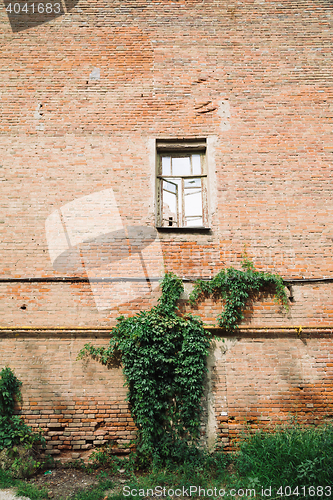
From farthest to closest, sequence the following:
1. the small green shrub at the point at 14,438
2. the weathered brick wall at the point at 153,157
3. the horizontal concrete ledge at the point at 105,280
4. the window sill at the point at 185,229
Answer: the window sill at the point at 185,229 < the horizontal concrete ledge at the point at 105,280 < the weathered brick wall at the point at 153,157 < the small green shrub at the point at 14,438

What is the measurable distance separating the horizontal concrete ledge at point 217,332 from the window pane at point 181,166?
2.96 meters

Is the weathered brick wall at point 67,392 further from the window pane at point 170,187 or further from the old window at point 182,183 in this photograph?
the window pane at point 170,187

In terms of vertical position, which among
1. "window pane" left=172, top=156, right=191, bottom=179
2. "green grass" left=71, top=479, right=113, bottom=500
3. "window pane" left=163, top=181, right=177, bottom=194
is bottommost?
"green grass" left=71, top=479, right=113, bottom=500

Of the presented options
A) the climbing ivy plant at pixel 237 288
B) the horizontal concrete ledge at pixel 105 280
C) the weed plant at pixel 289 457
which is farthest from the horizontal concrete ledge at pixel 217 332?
the weed plant at pixel 289 457

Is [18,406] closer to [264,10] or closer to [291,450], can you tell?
[291,450]

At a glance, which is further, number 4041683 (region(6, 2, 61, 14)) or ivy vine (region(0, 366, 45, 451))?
number 4041683 (region(6, 2, 61, 14))

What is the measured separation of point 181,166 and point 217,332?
3.19 meters

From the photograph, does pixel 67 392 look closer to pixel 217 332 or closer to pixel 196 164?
pixel 217 332

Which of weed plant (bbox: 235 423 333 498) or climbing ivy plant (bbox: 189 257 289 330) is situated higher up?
climbing ivy plant (bbox: 189 257 289 330)

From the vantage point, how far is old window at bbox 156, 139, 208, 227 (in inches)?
228

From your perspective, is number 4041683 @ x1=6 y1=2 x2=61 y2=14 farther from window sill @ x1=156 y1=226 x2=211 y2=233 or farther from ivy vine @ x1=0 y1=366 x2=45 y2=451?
ivy vine @ x1=0 y1=366 x2=45 y2=451

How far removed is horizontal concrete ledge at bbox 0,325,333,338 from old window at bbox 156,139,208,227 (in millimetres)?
2014

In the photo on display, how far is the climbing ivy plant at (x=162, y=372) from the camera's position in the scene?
4527 millimetres

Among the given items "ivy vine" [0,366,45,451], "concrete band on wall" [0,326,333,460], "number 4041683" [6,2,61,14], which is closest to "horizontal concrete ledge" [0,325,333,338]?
"concrete band on wall" [0,326,333,460]
